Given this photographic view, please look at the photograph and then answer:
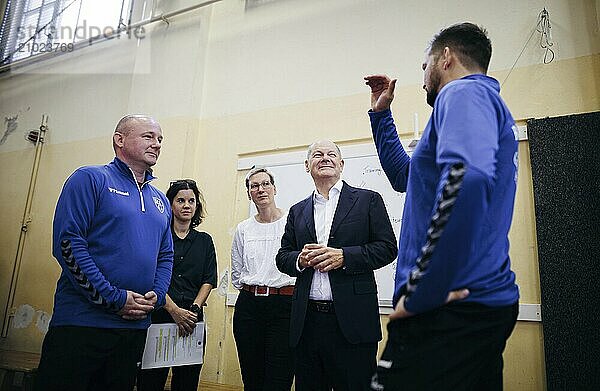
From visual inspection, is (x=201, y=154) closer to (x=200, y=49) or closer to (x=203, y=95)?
(x=203, y=95)

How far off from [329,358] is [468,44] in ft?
4.07

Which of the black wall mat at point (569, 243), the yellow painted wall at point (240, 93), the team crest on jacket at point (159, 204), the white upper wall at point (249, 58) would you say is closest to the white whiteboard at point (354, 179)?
the yellow painted wall at point (240, 93)

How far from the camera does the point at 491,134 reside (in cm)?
90

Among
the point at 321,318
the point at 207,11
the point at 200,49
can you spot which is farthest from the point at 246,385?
the point at 207,11

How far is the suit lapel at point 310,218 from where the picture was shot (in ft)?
6.65

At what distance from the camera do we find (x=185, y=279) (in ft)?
8.13

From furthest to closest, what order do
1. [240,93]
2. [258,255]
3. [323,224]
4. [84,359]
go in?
1. [240,93]
2. [258,255]
3. [323,224]
4. [84,359]

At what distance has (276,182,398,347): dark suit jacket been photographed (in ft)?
5.82

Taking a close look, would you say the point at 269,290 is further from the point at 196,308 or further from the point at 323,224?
the point at 323,224

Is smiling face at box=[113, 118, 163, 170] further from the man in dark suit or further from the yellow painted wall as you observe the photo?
the yellow painted wall

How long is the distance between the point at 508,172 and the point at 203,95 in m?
3.65

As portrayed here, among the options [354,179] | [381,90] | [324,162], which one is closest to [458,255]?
[381,90]

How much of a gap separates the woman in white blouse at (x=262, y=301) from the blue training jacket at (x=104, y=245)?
589mm

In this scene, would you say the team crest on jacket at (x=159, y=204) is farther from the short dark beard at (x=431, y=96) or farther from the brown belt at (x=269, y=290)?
the short dark beard at (x=431, y=96)
